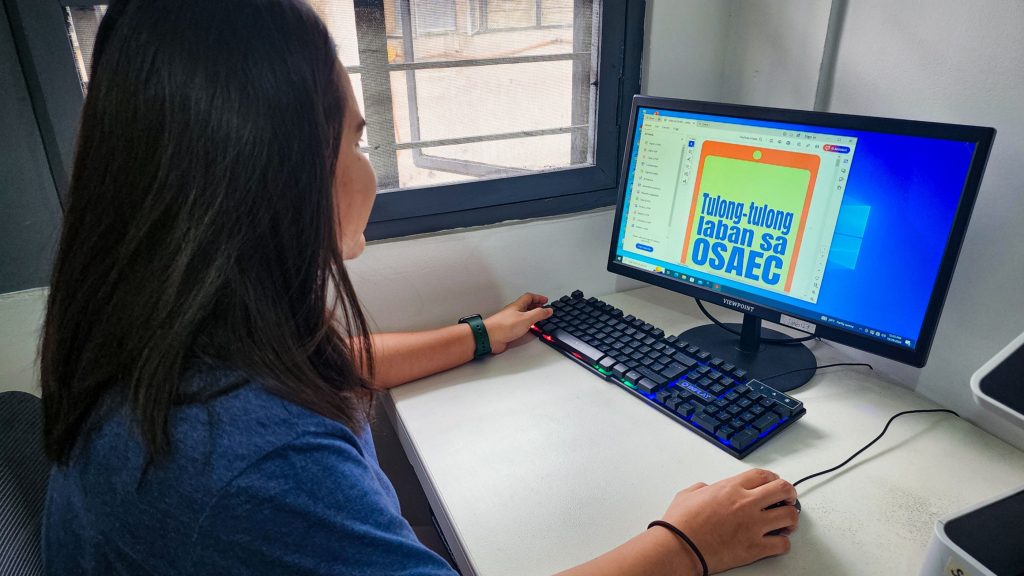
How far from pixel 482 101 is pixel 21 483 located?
900 mm

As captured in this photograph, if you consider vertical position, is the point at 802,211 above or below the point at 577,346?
above

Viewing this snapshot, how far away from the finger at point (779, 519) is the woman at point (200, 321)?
0.37 metres

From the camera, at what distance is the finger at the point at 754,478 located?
0.75m

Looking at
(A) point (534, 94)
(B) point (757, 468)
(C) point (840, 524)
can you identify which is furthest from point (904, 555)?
(A) point (534, 94)

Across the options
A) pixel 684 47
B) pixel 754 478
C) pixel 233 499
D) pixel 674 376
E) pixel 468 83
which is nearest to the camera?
pixel 233 499

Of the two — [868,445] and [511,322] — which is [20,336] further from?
[868,445]

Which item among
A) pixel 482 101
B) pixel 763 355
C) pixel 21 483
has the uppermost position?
pixel 482 101

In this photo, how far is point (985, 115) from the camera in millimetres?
877

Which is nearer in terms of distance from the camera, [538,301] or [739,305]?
[739,305]

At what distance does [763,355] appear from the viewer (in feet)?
3.57

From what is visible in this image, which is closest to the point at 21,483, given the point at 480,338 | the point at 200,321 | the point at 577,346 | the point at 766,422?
the point at 200,321

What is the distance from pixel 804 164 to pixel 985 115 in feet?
0.76

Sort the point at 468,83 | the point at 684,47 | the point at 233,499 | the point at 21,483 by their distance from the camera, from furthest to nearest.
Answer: the point at 684,47, the point at 468,83, the point at 21,483, the point at 233,499

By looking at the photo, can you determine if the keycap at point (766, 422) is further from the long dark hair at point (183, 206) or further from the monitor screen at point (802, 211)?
the long dark hair at point (183, 206)
